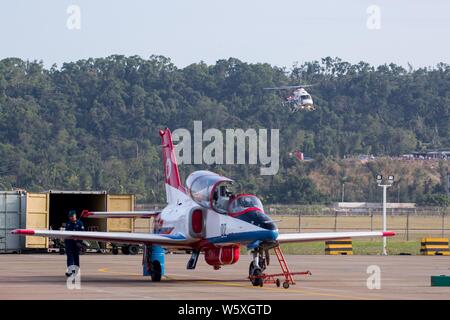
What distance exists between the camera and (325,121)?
178 meters

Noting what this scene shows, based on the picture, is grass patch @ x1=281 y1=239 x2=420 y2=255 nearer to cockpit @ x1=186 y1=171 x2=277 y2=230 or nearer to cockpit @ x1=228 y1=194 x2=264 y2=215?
cockpit @ x1=186 y1=171 x2=277 y2=230

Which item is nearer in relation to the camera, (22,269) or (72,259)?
(72,259)

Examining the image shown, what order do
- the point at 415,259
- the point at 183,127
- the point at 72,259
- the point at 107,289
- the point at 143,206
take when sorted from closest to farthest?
1. the point at 107,289
2. the point at 72,259
3. the point at 415,259
4. the point at 143,206
5. the point at 183,127

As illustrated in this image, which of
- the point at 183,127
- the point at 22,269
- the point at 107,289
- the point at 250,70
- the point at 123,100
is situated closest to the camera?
the point at 107,289

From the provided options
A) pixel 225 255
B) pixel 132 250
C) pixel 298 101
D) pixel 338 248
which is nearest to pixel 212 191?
pixel 225 255

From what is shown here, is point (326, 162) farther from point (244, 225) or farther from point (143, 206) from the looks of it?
point (244, 225)

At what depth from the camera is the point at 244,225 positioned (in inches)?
1120

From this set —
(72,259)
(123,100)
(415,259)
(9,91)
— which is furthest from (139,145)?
(72,259)

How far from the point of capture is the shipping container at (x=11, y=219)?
5122cm

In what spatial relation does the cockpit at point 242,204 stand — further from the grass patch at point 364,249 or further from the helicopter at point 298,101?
the helicopter at point 298,101

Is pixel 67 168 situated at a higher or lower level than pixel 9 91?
lower

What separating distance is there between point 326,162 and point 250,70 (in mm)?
50428

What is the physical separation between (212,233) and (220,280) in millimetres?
1932

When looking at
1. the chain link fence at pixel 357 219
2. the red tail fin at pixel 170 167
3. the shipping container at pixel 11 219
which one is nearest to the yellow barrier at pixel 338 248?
the shipping container at pixel 11 219
